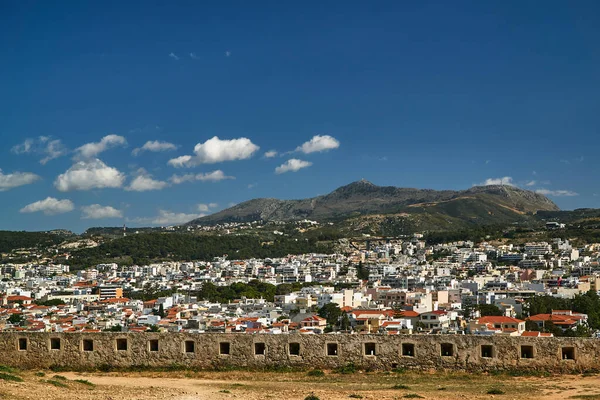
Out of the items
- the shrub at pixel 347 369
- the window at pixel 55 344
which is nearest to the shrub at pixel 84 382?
the window at pixel 55 344

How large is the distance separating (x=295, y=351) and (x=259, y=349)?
77cm

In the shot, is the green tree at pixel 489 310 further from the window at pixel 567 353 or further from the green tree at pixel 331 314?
the window at pixel 567 353

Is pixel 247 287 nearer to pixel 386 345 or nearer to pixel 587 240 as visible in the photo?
pixel 587 240

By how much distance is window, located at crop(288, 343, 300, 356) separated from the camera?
14.6 metres

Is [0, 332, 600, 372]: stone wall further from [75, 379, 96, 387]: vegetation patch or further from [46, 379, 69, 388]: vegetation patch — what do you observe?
[46, 379, 69, 388]: vegetation patch

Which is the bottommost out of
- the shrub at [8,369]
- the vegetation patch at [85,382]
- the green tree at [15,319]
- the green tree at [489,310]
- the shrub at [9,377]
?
the green tree at [489,310]

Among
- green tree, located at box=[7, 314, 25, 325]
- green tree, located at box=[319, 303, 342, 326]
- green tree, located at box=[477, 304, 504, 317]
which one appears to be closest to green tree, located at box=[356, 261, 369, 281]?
green tree, located at box=[319, 303, 342, 326]

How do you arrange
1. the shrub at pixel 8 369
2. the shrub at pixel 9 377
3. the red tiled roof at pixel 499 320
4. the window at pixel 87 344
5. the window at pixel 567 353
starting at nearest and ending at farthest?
the shrub at pixel 9 377 → the shrub at pixel 8 369 → the window at pixel 567 353 → the window at pixel 87 344 → the red tiled roof at pixel 499 320

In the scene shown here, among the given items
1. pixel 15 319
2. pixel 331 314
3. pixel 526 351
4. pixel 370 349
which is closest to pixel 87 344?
pixel 370 349

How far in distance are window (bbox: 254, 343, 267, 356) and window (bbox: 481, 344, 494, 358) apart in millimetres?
4494

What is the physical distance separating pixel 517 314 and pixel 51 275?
282 ft

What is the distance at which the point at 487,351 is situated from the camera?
1412 centimetres

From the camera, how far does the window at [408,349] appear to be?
14.3 m

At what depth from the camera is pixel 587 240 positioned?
124312 millimetres
